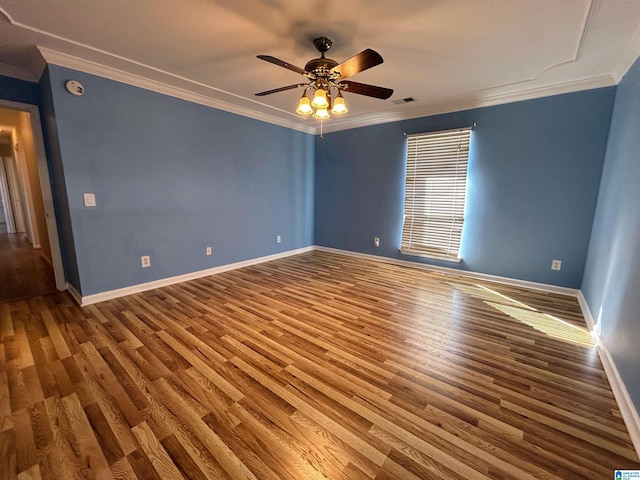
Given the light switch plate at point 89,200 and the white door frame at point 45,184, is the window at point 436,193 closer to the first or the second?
the light switch plate at point 89,200

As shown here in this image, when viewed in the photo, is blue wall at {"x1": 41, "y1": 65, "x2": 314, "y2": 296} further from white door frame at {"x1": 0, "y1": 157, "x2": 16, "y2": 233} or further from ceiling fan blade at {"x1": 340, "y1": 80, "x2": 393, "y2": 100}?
white door frame at {"x1": 0, "y1": 157, "x2": 16, "y2": 233}

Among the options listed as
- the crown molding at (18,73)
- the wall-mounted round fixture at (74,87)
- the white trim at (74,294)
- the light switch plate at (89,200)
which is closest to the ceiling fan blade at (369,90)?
the wall-mounted round fixture at (74,87)

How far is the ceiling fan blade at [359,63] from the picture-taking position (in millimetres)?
1812

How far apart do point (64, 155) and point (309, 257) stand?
3.68 meters

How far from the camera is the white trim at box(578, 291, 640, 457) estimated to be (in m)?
1.37

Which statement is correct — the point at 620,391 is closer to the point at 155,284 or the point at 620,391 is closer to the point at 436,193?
the point at 436,193

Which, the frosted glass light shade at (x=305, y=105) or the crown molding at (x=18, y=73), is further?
the crown molding at (x=18, y=73)

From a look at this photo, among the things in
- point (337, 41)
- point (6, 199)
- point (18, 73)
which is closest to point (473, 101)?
point (337, 41)

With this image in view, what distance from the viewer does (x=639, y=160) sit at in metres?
1.97

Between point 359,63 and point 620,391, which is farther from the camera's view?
point 359,63

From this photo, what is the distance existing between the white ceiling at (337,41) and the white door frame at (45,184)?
0.33 meters

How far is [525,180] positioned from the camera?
3.42m

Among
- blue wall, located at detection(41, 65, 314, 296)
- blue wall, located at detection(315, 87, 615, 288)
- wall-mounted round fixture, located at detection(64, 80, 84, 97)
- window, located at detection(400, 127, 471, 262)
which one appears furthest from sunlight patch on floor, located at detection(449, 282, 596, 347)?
wall-mounted round fixture, located at detection(64, 80, 84, 97)

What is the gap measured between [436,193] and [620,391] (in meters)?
3.00
